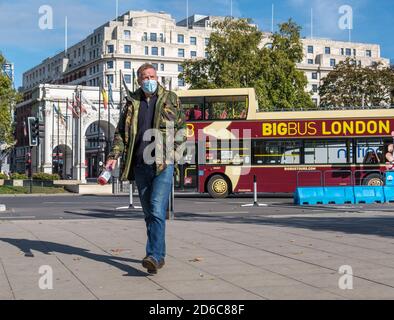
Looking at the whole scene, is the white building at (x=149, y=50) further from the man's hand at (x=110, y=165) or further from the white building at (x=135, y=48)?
the man's hand at (x=110, y=165)

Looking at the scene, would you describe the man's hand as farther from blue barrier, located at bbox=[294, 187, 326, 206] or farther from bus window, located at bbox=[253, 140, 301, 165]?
bus window, located at bbox=[253, 140, 301, 165]

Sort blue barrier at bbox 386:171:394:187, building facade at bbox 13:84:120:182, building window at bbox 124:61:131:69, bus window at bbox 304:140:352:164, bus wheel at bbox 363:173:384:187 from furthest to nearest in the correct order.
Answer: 1. building window at bbox 124:61:131:69
2. building facade at bbox 13:84:120:182
3. bus window at bbox 304:140:352:164
4. bus wheel at bbox 363:173:384:187
5. blue barrier at bbox 386:171:394:187

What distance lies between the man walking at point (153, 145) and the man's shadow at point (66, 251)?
0.38 m

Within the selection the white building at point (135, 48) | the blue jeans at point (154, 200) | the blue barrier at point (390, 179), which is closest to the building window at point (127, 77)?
the white building at point (135, 48)

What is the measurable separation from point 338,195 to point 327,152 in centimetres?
453

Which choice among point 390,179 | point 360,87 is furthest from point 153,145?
point 360,87

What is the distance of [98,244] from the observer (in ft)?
28.3

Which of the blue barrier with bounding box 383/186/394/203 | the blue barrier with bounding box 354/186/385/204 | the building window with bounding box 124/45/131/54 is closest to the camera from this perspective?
the blue barrier with bounding box 354/186/385/204

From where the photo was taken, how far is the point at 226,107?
2600 centimetres

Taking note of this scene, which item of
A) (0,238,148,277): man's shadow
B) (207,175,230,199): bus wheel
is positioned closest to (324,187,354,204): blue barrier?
(207,175,230,199): bus wheel

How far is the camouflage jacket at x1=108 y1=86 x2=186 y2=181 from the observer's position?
638 centimetres

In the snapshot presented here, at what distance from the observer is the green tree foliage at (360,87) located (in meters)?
56.7
